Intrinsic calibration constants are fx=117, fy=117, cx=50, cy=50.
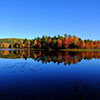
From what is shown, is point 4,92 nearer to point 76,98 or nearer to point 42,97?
point 42,97

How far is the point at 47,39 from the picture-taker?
456ft

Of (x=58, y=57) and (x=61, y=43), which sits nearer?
(x=58, y=57)

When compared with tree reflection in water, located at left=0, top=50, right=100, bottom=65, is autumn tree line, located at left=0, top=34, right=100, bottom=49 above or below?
above

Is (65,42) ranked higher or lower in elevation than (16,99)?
higher

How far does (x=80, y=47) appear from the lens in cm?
13062

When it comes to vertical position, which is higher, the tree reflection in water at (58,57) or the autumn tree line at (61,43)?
the autumn tree line at (61,43)

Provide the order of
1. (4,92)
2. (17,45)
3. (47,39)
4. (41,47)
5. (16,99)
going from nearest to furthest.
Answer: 1. (16,99)
2. (4,92)
3. (47,39)
4. (41,47)
5. (17,45)

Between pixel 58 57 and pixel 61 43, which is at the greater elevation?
pixel 61 43

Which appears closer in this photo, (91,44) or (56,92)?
(56,92)

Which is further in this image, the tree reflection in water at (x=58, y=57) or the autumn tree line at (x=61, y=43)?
the autumn tree line at (x=61, y=43)

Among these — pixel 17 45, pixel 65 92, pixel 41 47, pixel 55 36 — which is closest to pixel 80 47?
pixel 55 36

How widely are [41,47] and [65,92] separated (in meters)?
139

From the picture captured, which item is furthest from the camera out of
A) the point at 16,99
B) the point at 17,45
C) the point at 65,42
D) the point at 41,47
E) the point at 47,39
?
the point at 17,45

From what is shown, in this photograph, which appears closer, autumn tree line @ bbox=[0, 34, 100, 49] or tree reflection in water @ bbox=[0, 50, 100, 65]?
tree reflection in water @ bbox=[0, 50, 100, 65]
